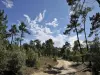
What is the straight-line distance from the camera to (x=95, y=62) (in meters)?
19.8

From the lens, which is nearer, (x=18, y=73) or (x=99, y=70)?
(x=99, y=70)

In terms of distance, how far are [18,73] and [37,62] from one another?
10252 mm

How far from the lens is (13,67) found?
2412cm

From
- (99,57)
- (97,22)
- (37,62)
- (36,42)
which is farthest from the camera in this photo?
(36,42)

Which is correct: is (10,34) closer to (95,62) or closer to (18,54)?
(18,54)

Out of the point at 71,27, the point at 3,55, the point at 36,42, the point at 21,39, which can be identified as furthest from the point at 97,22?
the point at 36,42

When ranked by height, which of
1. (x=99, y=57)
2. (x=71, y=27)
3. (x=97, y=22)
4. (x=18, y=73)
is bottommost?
(x=18, y=73)

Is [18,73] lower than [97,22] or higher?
lower

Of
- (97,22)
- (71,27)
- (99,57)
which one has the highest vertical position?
(71,27)

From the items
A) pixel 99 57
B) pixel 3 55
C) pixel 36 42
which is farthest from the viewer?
pixel 36 42

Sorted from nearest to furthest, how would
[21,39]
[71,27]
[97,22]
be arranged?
[97,22] < [71,27] < [21,39]

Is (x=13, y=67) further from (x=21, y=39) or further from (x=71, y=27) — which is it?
(x=21, y=39)

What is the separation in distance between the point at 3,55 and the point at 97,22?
481 inches

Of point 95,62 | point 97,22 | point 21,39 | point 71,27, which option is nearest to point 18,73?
point 95,62
